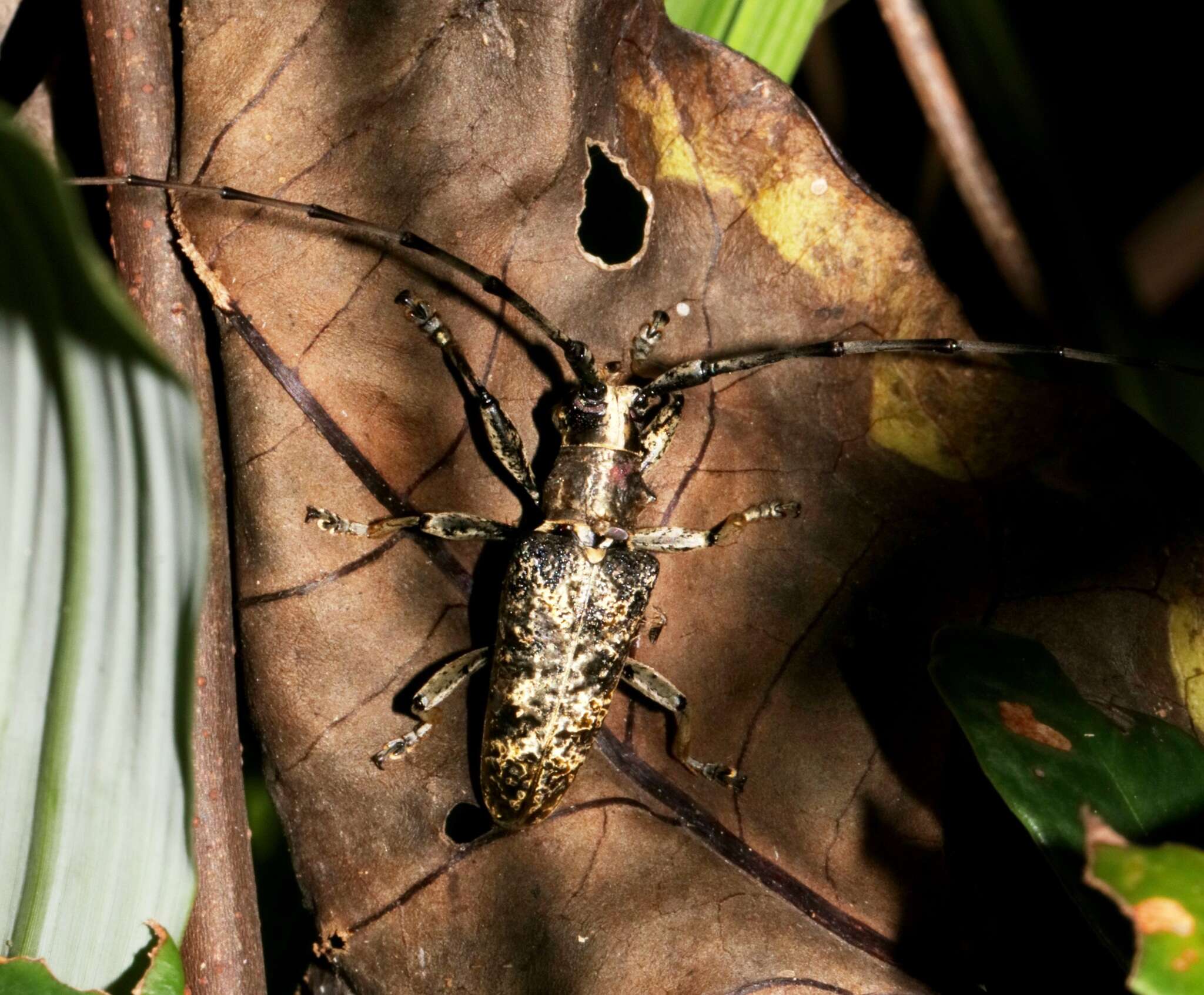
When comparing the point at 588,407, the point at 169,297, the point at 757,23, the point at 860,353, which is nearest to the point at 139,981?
the point at 169,297

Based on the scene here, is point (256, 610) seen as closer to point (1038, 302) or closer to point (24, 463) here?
point (24, 463)

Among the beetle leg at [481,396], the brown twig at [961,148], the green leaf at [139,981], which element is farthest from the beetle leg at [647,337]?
the green leaf at [139,981]

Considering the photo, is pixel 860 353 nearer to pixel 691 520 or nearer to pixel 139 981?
pixel 691 520

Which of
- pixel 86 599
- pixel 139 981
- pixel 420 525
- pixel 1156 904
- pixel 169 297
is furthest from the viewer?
pixel 420 525

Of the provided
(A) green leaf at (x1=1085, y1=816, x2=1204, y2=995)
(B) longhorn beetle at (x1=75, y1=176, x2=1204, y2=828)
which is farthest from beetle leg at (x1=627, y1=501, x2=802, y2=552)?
(A) green leaf at (x1=1085, y1=816, x2=1204, y2=995)

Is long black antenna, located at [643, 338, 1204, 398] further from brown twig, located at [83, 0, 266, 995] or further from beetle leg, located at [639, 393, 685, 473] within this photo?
brown twig, located at [83, 0, 266, 995]
